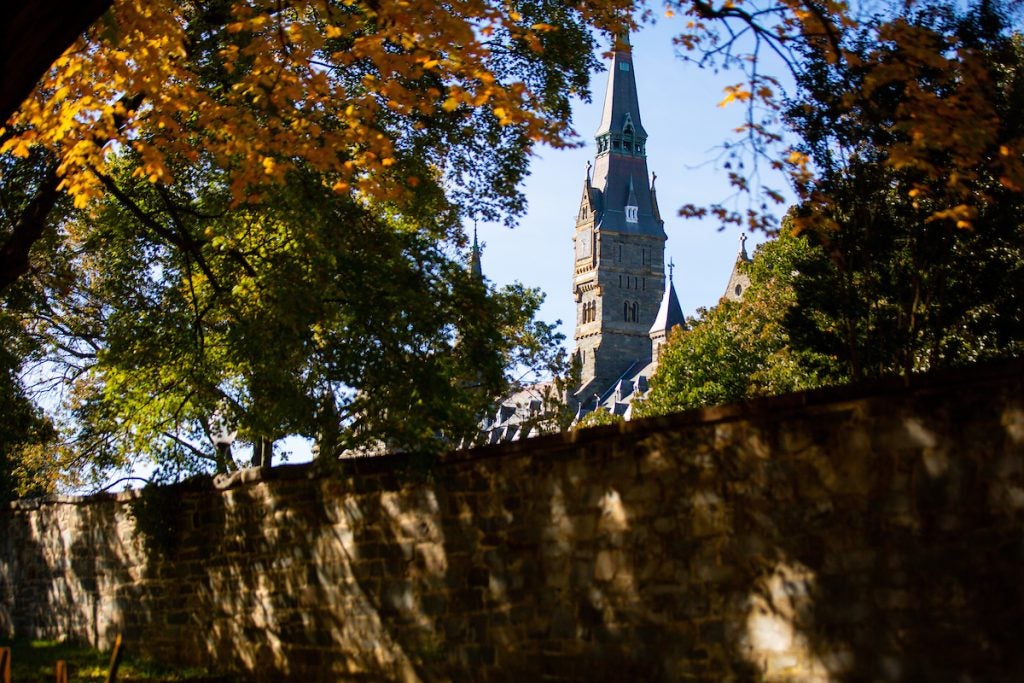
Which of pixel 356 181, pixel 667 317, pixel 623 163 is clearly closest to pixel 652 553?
pixel 356 181

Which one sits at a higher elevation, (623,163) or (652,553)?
(623,163)

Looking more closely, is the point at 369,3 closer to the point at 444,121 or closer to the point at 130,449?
the point at 444,121

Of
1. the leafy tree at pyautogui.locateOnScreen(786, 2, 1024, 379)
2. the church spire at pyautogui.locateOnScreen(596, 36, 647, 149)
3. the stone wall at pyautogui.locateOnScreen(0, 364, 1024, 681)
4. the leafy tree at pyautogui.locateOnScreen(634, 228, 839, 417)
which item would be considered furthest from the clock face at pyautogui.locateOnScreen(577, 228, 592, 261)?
the stone wall at pyautogui.locateOnScreen(0, 364, 1024, 681)

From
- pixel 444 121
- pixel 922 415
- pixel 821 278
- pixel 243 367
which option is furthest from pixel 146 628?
pixel 821 278

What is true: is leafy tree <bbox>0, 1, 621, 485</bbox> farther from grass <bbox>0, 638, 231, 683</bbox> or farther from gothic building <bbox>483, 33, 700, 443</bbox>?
gothic building <bbox>483, 33, 700, 443</bbox>

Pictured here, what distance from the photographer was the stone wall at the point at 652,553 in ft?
19.7

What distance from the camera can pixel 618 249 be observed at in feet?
443

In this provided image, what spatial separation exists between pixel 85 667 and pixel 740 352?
3164 cm

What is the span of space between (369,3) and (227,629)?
20.0 ft

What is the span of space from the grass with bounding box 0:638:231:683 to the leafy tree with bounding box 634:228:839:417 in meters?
17.4

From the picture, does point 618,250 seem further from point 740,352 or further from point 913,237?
point 913,237

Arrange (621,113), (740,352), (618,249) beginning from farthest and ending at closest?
(618,249) < (621,113) < (740,352)

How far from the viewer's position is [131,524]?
12.7 m

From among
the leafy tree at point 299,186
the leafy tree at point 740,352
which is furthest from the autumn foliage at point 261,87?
the leafy tree at point 740,352
